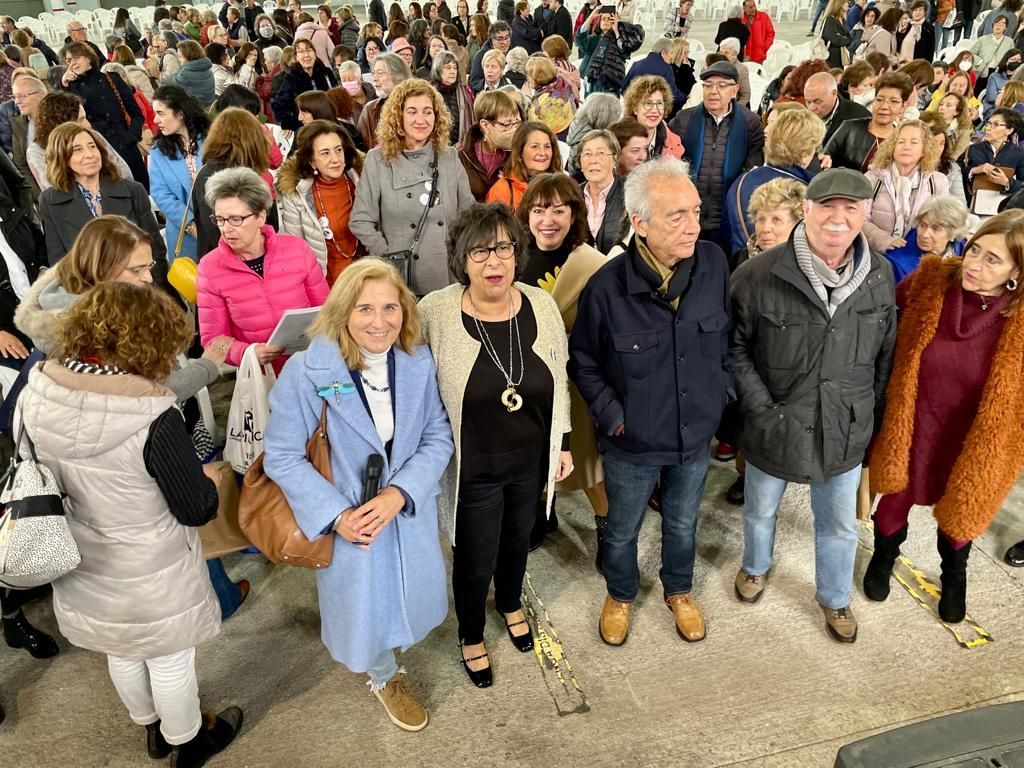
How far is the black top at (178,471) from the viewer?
212 centimetres

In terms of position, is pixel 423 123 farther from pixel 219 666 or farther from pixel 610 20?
pixel 610 20

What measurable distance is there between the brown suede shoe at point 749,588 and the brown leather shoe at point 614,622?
1.85 ft

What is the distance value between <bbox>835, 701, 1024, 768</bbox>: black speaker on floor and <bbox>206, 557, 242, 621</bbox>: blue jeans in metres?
2.72

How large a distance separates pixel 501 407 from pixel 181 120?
3550mm

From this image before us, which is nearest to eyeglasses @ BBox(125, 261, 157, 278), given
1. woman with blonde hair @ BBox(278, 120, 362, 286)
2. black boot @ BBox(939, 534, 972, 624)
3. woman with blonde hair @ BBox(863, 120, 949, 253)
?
woman with blonde hair @ BBox(278, 120, 362, 286)

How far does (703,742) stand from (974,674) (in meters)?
1.23

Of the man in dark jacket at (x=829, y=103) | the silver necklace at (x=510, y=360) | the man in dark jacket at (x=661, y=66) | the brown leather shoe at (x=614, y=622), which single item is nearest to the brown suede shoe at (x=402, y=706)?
the brown leather shoe at (x=614, y=622)

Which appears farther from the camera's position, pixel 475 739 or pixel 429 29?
pixel 429 29

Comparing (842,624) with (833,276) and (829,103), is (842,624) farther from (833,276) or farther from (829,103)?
(829,103)

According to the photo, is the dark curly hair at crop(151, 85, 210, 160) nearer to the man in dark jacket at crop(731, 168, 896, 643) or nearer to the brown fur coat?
the man in dark jacket at crop(731, 168, 896, 643)

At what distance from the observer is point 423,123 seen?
4.02 m

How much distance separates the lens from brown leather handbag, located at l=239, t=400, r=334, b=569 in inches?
95.7

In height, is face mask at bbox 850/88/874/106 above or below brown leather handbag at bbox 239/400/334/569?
above

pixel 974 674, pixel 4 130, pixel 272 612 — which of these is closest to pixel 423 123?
pixel 272 612
